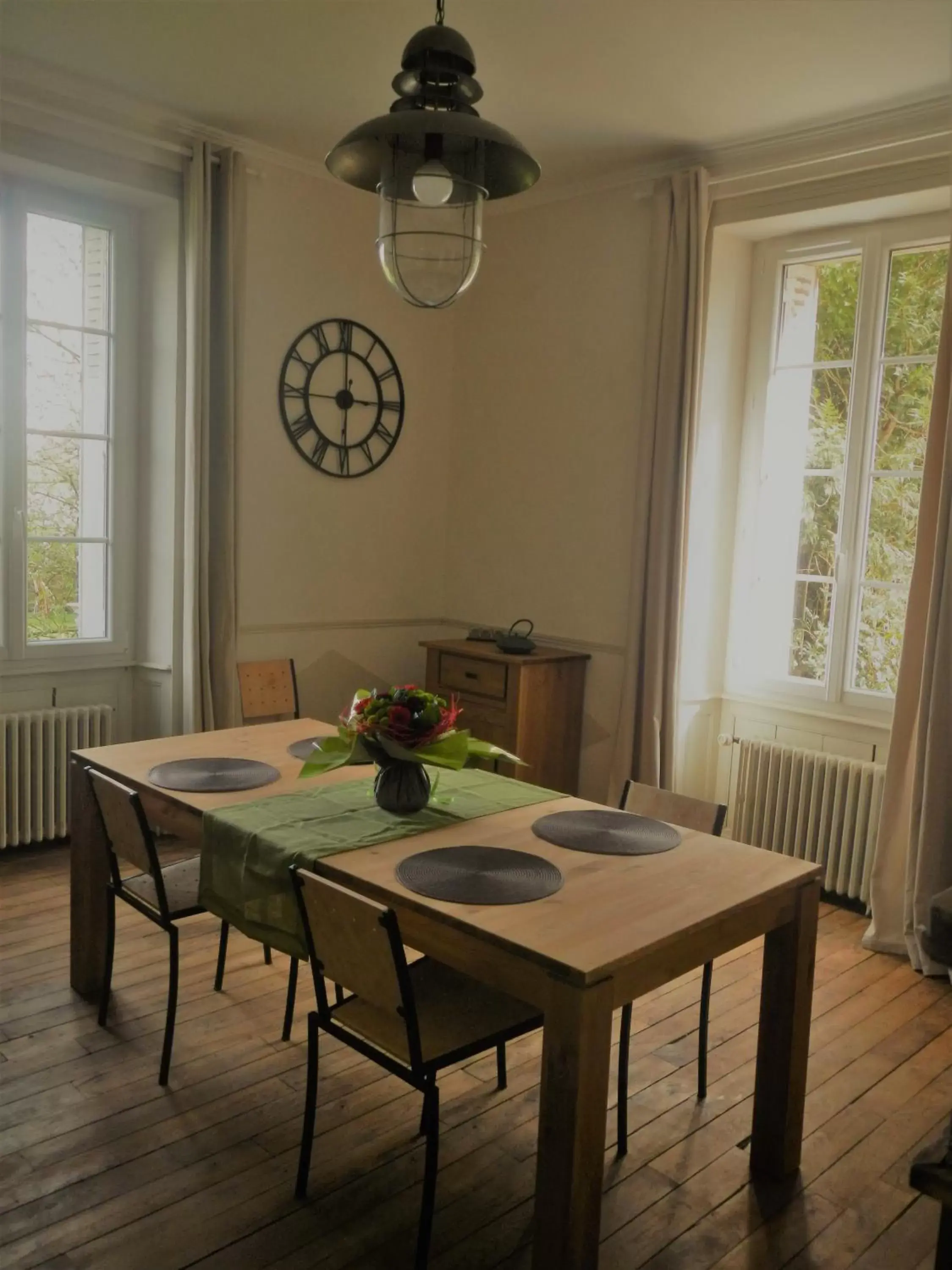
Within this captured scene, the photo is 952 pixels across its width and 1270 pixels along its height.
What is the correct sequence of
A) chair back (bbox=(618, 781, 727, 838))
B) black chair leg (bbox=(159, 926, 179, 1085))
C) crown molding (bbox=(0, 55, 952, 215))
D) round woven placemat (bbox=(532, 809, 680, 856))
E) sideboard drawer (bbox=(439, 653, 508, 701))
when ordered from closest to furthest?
round woven placemat (bbox=(532, 809, 680, 856)) → black chair leg (bbox=(159, 926, 179, 1085)) → chair back (bbox=(618, 781, 727, 838)) → crown molding (bbox=(0, 55, 952, 215)) → sideboard drawer (bbox=(439, 653, 508, 701))

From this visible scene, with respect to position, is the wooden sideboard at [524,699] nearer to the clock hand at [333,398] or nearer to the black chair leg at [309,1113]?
the clock hand at [333,398]

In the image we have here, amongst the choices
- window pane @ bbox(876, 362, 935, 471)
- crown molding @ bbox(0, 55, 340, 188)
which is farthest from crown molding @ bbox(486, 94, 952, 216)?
crown molding @ bbox(0, 55, 340, 188)

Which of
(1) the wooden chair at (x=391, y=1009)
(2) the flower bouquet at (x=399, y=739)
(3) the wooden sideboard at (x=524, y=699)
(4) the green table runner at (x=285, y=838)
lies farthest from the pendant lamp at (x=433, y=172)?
(3) the wooden sideboard at (x=524, y=699)

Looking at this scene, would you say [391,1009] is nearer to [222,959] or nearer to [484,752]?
[484,752]

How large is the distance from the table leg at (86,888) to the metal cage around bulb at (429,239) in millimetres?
1626

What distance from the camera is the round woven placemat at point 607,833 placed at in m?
2.29

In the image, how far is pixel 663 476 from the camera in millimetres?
4074

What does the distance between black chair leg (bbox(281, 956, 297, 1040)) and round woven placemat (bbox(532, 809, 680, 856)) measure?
828 millimetres

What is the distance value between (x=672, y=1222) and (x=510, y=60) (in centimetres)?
331

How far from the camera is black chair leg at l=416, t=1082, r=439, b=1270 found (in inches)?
74.4

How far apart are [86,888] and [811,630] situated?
9.58 ft

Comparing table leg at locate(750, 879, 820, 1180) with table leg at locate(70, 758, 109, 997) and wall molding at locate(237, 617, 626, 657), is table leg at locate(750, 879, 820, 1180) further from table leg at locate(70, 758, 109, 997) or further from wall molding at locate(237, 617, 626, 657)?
wall molding at locate(237, 617, 626, 657)

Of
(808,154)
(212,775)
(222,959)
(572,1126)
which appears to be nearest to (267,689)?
(222,959)

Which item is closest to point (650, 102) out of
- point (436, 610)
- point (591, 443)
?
point (591, 443)
